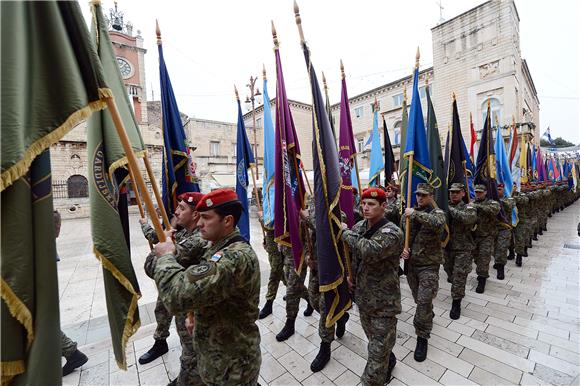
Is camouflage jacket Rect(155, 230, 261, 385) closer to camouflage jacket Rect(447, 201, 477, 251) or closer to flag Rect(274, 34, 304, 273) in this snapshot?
flag Rect(274, 34, 304, 273)

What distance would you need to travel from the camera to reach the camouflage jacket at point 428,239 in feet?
12.4

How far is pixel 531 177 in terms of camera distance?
1175 centimetres

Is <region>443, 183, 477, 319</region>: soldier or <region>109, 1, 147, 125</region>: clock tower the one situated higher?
<region>109, 1, 147, 125</region>: clock tower

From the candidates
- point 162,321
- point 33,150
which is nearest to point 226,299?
point 33,150

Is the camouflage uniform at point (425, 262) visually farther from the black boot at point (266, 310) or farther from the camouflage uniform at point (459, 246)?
the black boot at point (266, 310)

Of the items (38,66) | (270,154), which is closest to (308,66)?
(270,154)

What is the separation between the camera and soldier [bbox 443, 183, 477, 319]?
4.66 meters

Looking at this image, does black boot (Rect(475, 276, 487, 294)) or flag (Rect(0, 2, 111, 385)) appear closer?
flag (Rect(0, 2, 111, 385))

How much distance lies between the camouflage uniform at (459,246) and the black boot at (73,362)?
5638mm

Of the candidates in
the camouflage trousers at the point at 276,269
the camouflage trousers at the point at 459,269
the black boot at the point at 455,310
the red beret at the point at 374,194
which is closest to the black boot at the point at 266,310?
the camouflage trousers at the point at 276,269

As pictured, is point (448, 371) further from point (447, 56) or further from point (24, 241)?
point (447, 56)

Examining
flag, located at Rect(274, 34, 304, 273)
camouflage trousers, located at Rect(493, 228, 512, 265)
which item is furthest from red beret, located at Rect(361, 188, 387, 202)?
camouflage trousers, located at Rect(493, 228, 512, 265)

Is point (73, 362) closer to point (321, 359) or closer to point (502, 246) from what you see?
point (321, 359)

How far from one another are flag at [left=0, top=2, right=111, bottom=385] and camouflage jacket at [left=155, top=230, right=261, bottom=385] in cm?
61
